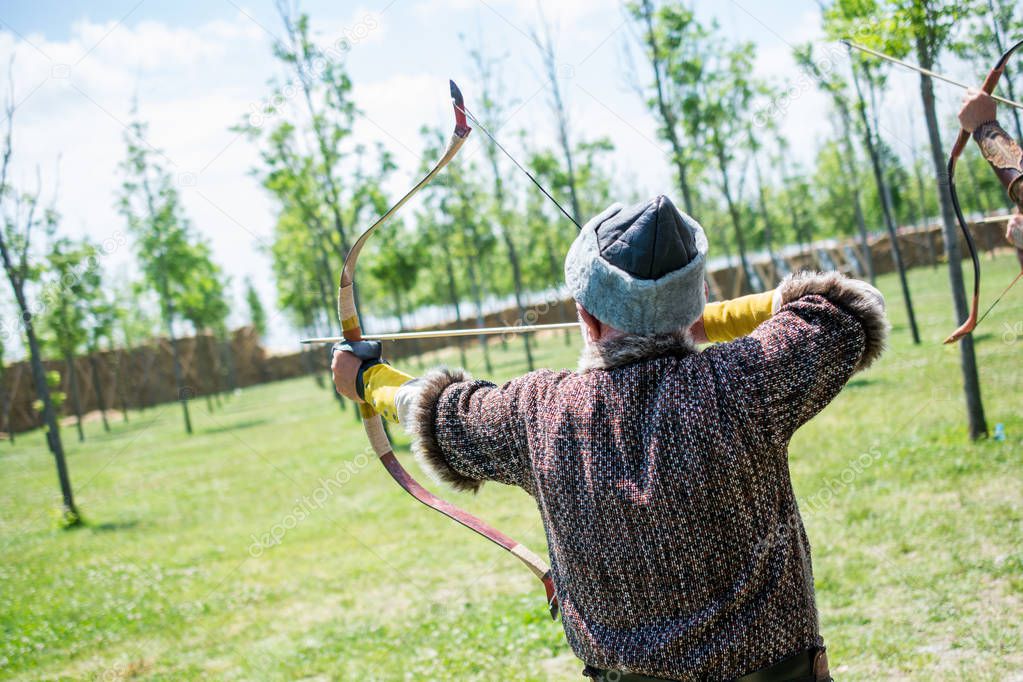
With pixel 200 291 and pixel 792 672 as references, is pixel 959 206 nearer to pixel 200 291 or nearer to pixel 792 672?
pixel 792 672

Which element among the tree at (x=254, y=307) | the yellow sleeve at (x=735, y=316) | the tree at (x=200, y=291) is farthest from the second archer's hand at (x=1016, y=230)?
the tree at (x=254, y=307)

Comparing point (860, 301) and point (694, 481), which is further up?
point (860, 301)

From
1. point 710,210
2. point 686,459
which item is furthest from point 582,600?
point 710,210

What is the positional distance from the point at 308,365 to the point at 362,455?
116 ft

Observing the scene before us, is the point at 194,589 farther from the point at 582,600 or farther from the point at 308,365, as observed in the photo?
the point at 308,365

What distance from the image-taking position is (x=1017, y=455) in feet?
20.8

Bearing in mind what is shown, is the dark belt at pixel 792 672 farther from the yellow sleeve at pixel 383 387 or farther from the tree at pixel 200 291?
the tree at pixel 200 291

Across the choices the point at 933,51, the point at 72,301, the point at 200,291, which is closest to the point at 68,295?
the point at 72,301

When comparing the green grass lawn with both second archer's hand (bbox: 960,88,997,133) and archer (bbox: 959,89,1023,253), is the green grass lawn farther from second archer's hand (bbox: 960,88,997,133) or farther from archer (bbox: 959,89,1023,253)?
second archer's hand (bbox: 960,88,997,133)

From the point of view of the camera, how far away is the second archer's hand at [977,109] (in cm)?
304

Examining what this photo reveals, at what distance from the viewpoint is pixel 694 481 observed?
155 cm

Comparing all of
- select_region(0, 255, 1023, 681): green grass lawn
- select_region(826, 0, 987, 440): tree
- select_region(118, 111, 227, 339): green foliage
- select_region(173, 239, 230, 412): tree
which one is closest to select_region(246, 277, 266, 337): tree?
select_region(173, 239, 230, 412): tree

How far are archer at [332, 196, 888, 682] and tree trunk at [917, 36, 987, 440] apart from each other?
591 cm

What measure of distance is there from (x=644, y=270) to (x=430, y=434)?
656mm
